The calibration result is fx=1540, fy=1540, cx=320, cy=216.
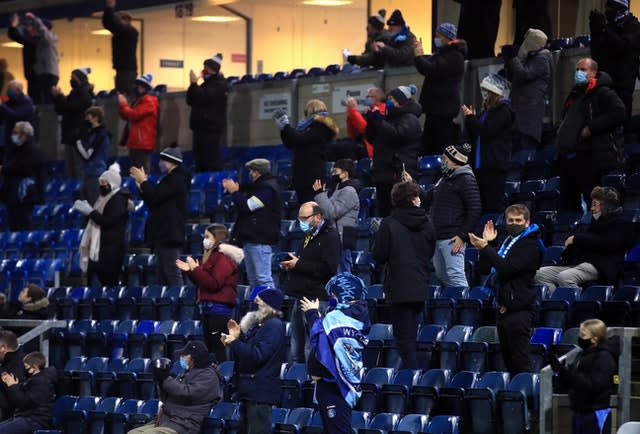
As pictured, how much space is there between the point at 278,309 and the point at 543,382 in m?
2.15

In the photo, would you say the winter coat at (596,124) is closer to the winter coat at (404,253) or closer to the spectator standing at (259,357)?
the winter coat at (404,253)

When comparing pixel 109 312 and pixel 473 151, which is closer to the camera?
pixel 473 151

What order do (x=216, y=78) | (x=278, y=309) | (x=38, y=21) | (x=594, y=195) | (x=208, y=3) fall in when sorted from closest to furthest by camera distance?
1. (x=278, y=309)
2. (x=594, y=195)
3. (x=216, y=78)
4. (x=38, y=21)
5. (x=208, y=3)

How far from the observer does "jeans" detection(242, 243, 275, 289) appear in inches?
586

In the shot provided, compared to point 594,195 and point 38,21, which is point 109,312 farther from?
point 38,21

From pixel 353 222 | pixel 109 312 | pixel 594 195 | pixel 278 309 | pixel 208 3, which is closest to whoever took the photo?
pixel 278 309

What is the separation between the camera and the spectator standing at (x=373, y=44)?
18844mm

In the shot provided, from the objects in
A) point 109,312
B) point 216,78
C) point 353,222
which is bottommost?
point 109,312

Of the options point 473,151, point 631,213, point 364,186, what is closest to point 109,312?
point 364,186

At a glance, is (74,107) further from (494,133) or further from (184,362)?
(184,362)

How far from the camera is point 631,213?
1362cm

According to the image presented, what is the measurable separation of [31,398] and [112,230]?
308 centimetres

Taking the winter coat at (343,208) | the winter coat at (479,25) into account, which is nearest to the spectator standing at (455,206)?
the winter coat at (343,208)

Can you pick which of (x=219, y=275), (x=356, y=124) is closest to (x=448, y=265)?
(x=219, y=275)
